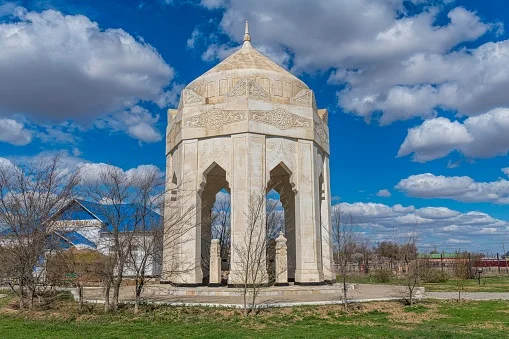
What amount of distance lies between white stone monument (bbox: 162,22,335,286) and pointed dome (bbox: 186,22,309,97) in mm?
57

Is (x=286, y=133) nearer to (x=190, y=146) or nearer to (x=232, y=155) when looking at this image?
(x=232, y=155)

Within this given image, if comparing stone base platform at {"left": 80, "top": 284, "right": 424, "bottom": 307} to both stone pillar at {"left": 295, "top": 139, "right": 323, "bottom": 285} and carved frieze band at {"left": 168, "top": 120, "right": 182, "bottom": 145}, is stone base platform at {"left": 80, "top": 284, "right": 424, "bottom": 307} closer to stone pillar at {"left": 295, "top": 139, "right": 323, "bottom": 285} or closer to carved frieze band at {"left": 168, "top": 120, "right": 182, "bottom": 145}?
stone pillar at {"left": 295, "top": 139, "right": 323, "bottom": 285}

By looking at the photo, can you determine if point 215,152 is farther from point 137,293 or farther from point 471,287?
point 471,287

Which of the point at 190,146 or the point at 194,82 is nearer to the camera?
the point at 190,146

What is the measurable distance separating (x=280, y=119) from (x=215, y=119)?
11.0ft

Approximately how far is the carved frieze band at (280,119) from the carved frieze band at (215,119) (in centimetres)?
73

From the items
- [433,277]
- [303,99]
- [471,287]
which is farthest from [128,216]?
[433,277]

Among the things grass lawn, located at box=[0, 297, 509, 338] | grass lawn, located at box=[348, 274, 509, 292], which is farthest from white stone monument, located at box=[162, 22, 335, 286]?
grass lawn, located at box=[348, 274, 509, 292]

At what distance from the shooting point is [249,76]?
2516cm

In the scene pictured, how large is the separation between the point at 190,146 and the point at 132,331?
40.1 feet

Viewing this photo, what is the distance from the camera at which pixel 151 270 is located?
34125mm

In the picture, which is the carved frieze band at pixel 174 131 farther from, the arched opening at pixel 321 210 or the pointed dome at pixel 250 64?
the arched opening at pixel 321 210

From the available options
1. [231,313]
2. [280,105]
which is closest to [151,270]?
[280,105]

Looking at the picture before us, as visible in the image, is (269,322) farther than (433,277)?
No
